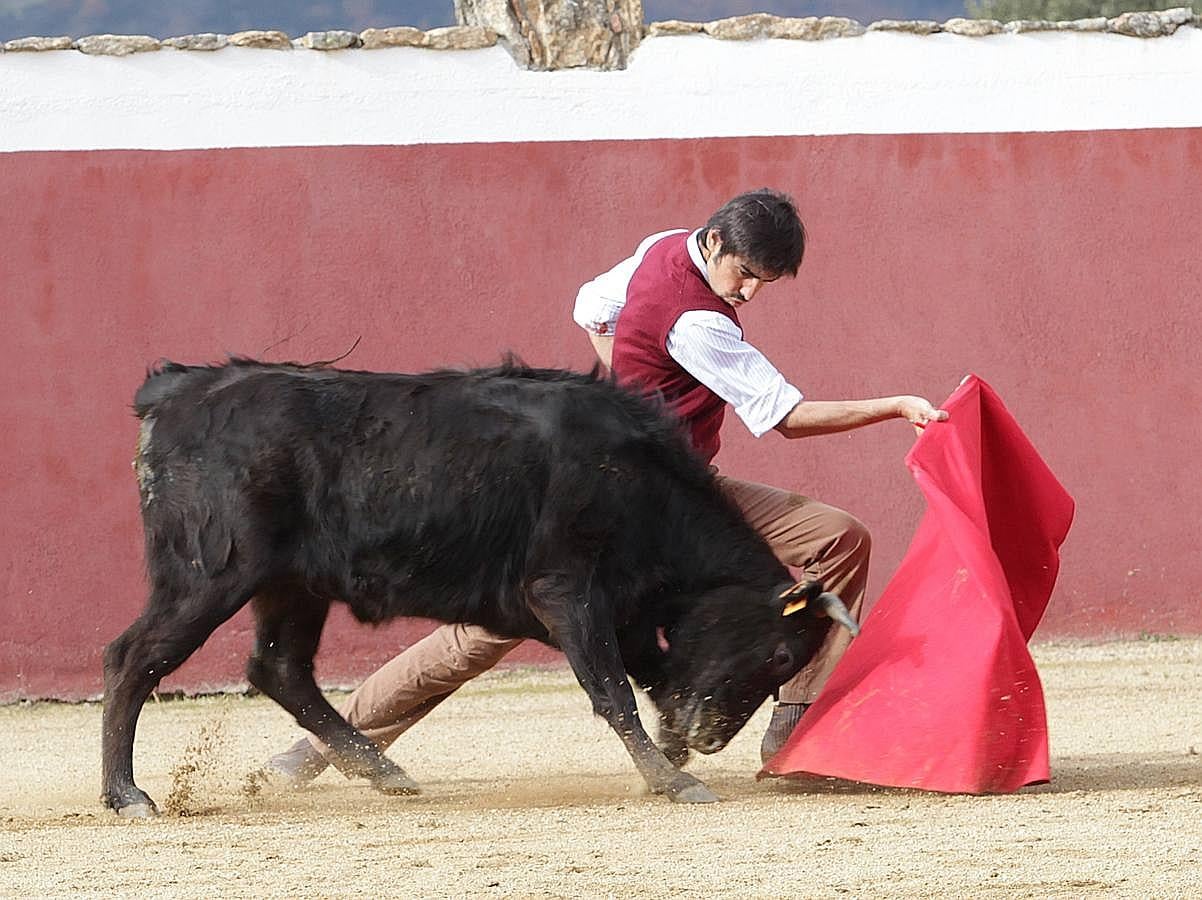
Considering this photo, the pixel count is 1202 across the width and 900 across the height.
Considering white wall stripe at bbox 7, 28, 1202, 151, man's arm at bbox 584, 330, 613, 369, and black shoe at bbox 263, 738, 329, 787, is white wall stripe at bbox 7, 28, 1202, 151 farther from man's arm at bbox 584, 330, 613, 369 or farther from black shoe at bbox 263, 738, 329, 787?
black shoe at bbox 263, 738, 329, 787

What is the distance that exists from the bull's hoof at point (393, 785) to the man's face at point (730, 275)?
1.74m

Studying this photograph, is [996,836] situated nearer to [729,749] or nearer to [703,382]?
[703,382]

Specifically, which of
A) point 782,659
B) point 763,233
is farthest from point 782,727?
point 763,233

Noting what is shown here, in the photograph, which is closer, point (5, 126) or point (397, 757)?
point (397, 757)

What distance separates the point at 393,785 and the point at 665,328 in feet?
5.29

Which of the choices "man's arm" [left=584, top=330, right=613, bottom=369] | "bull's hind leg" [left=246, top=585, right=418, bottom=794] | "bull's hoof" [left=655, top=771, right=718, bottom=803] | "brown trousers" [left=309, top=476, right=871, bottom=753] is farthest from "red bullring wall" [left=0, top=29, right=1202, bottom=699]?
"bull's hoof" [left=655, top=771, right=718, bottom=803]

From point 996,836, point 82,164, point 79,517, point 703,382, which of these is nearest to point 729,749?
point 703,382

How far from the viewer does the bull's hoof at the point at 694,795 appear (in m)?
5.01

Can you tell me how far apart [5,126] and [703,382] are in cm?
432

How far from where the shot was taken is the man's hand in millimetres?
5109

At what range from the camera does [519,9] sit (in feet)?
27.7

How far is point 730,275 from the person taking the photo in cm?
509

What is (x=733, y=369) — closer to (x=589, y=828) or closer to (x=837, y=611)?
(x=837, y=611)

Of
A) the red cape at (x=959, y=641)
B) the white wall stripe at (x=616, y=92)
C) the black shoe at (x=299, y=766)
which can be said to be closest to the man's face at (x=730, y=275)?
the red cape at (x=959, y=641)
